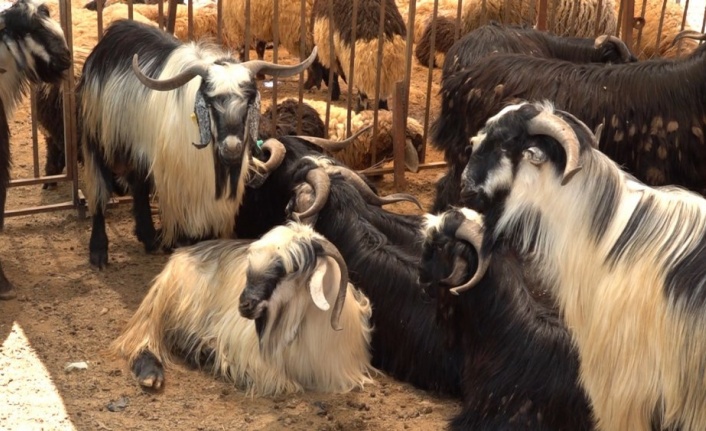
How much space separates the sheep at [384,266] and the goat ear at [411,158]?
2144mm

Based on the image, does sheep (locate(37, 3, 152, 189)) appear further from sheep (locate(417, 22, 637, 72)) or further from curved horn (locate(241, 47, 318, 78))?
sheep (locate(417, 22, 637, 72))

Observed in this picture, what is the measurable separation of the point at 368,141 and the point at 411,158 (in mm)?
426

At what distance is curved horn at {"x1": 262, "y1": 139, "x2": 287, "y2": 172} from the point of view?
20.7ft

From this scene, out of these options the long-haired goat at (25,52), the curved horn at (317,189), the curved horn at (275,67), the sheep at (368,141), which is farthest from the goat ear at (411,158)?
the long-haired goat at (25,52)

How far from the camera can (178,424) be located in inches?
197

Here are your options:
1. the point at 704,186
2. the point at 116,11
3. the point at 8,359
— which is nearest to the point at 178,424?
the point at 8,359

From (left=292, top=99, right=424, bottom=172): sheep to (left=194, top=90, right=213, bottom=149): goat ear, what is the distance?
100 inches

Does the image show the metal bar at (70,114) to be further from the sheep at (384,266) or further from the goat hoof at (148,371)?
the goat hoof at (148,371)

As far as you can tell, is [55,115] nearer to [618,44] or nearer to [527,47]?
[527,47]

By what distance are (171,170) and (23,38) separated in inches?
51.1

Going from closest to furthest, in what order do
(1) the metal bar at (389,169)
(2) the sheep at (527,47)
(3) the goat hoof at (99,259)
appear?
(3) the goat hoof at (99,259) < (2) the sheep at (527,47) < (1) the metal bar at (389,169)

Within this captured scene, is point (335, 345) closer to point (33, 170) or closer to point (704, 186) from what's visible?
point (704, 186)

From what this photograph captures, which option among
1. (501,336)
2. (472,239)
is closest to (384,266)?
(472,239)

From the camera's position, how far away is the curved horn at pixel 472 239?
4.71 metres
